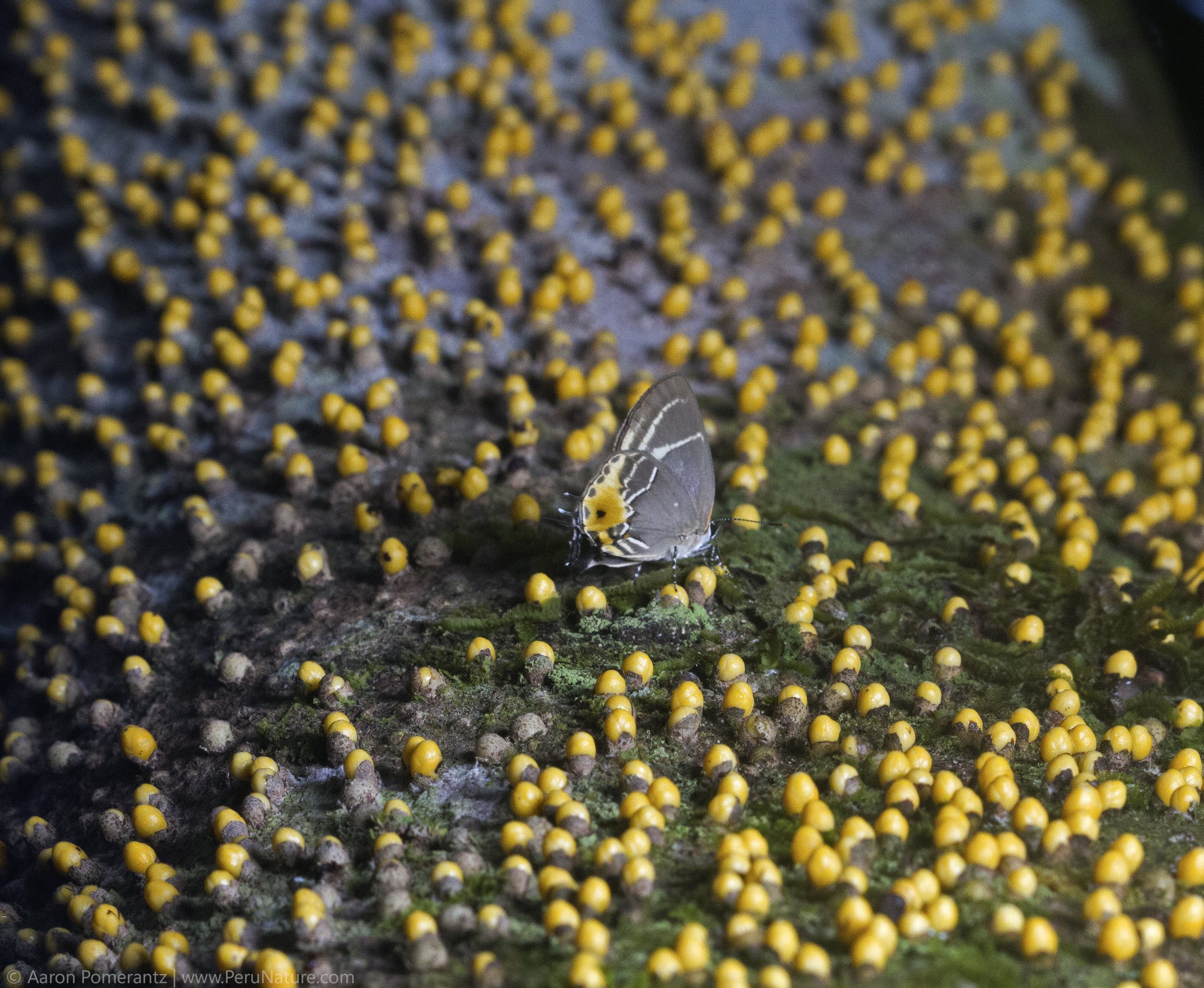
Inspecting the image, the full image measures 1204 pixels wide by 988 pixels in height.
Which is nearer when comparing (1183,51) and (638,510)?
(638,510)

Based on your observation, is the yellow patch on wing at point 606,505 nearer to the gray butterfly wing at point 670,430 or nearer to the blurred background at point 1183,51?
the gray butterfly wing at point 670,430

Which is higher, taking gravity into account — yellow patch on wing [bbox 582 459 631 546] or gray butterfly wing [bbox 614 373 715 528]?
gray butterfly wing [bbox 614 373 715 528]

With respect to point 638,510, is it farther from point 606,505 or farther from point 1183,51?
point 1183,51

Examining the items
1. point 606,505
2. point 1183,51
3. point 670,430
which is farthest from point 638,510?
point 1183,51

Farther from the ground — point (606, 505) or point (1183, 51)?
point (1183, 51)

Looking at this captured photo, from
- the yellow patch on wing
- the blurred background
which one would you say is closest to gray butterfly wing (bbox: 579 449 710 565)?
the yellow patch on wing

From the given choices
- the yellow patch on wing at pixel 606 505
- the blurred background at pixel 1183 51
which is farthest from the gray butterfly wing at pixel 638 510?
the blurred background at pixel 1183 51

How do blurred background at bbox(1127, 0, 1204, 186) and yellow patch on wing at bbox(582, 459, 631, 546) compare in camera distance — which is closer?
yellow patch on wing at bbox(582, 459, 631, 546)

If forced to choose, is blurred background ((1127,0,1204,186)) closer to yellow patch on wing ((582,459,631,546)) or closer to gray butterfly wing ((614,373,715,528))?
gray butterfly wing ((614,373,715,528))
